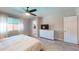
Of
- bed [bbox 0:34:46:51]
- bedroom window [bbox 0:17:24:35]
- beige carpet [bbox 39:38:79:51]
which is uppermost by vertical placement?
bedroom window [bbox 0:17:24:35]

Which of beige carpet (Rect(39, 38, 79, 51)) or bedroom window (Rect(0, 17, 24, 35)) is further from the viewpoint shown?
beige carpet (Rect(39, 38, 79, 51))

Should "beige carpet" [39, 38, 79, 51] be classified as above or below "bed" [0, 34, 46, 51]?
below

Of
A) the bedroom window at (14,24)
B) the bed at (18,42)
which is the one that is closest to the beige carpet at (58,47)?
the bed at (18,42)

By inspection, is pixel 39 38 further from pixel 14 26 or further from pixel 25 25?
pixel 14 26

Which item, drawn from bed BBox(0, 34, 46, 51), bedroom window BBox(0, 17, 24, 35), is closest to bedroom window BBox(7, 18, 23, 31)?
bedroom window BBox(0, 17, 24, 35)

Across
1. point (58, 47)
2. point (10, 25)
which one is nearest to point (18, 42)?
point (10, 25)

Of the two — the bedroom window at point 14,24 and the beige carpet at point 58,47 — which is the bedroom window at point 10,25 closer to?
the bedroom window at point 14,24

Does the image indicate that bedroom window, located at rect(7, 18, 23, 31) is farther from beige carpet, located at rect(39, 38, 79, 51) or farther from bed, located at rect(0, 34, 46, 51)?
beige carpet, located at rect(39, 38, 79, 51)

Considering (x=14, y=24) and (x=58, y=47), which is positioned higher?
(x=14, y=24)

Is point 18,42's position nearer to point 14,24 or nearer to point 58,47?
point 14,24

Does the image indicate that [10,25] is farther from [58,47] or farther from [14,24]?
[58,47]

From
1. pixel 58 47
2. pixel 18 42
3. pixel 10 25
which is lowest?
pixel 58 47

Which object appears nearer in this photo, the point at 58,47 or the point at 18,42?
the point at 18,42
